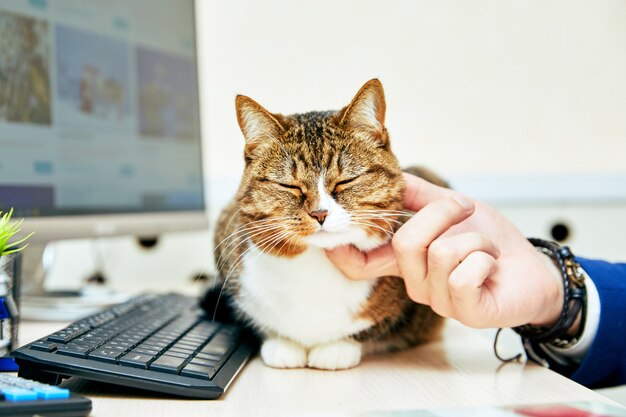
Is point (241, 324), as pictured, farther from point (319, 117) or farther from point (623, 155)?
point (623, 155)

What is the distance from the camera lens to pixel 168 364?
0.58 metres

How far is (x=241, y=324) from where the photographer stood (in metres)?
0.84

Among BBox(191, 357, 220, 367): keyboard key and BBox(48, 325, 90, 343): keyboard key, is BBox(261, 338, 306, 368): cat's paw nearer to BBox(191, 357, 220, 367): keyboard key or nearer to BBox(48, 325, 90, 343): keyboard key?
BBox(191, 357, 220, 367): keyboard key

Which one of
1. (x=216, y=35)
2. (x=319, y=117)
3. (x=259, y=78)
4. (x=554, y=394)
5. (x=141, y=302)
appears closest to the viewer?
(x=554, y=394)

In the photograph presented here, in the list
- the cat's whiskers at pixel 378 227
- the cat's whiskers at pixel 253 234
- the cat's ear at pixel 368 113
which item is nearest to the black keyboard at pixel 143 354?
the cat's whiskers at pixel 253 234

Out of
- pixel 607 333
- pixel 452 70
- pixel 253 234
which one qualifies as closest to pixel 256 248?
pixel 253 234

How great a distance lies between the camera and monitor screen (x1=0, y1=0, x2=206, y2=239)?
91cm

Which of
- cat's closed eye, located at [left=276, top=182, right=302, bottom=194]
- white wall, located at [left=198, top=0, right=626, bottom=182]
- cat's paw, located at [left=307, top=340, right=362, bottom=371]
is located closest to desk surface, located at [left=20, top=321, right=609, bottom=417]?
cat's paw, located at [left=307, top=340, right=362, bottom=371]

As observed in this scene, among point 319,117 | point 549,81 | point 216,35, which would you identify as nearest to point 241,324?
point 319,117

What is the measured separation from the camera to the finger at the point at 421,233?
65 centimetres

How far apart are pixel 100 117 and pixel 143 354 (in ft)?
2.07

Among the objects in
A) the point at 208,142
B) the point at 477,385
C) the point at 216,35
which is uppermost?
the point at 216,35

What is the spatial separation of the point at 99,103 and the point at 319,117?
1.77ft

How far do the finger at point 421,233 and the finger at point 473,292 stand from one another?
1.7 inches
